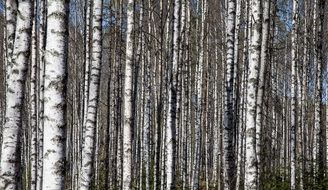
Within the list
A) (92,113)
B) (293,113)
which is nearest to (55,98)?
(92,113)

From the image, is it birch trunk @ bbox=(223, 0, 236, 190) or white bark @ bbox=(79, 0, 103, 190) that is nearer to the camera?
white bark @ bbox=(79, 0, 103, 190)

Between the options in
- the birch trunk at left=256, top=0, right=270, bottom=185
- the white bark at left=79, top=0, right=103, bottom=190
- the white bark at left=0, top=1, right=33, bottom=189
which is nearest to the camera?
the white bark at left=0, top=1, right=33, bottom=189

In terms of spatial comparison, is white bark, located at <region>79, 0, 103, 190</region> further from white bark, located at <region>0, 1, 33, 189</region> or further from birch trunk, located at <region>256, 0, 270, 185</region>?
birch trunk, located at <region>256, 0, 270, 185</region>

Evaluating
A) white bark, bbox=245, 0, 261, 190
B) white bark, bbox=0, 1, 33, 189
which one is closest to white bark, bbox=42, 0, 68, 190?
white bark, bbox=0, 1, 33, 189

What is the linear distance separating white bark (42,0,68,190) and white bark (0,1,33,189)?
1.85 meters

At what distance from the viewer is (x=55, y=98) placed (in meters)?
4.31

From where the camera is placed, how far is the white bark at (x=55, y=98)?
423cm

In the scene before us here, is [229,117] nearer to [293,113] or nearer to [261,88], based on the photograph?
[261,88]

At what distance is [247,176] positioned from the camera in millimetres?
7910

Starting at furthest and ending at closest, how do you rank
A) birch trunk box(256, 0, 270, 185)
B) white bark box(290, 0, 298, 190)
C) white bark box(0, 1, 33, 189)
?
white bark box(290, 0, 298, 190)
birch trunk box(256, 0, 270, 185)
white bark box(0, 1, 33, 189)

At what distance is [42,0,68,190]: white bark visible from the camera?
13.9 ft

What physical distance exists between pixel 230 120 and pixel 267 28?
2.14m

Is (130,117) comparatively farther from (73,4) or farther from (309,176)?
(73,4)

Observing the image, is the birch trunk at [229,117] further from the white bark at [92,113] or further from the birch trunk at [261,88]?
the white bark at [92,113]
